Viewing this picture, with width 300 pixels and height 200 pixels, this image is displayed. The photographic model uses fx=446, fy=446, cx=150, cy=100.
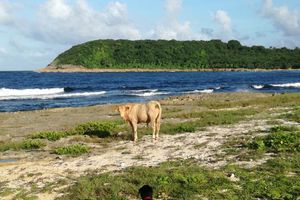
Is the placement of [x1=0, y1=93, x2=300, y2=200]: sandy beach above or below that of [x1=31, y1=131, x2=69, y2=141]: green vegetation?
above

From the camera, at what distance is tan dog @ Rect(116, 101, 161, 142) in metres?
17.3

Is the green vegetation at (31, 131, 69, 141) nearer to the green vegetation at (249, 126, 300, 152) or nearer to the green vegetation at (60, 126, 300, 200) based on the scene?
the green vegetation at (60, 126, 300, 200)

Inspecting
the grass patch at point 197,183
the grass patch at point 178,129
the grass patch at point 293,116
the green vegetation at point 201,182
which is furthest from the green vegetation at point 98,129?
the grass patch at point 293,116

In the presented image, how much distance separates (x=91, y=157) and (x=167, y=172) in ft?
12.7

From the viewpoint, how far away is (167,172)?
11.9 m

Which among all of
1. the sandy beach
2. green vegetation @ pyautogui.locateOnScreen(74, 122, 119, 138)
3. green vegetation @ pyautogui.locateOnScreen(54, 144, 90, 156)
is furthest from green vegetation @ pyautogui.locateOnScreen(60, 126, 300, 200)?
green vegetation @ pyautogui.locateOnScreen(74, 122, 119, 138)

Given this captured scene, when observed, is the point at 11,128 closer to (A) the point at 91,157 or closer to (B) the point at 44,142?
(B) the point at 44,142

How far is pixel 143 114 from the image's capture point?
17453mm

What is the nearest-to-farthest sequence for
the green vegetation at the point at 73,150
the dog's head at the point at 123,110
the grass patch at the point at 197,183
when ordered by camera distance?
the grass patch at the point at 197,183 < the green vegetation at the point at 73,150 < the dog's head at the point at 123,110

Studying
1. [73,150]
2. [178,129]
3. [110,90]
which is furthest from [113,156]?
[110,90]

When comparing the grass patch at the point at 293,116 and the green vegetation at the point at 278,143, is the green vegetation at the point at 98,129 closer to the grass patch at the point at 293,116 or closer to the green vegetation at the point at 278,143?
the green vegetation at the point at 278,143

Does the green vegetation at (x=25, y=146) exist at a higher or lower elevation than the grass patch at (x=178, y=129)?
lower

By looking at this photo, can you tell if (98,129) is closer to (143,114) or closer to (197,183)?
(143,114)

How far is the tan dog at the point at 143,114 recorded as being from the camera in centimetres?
1727
